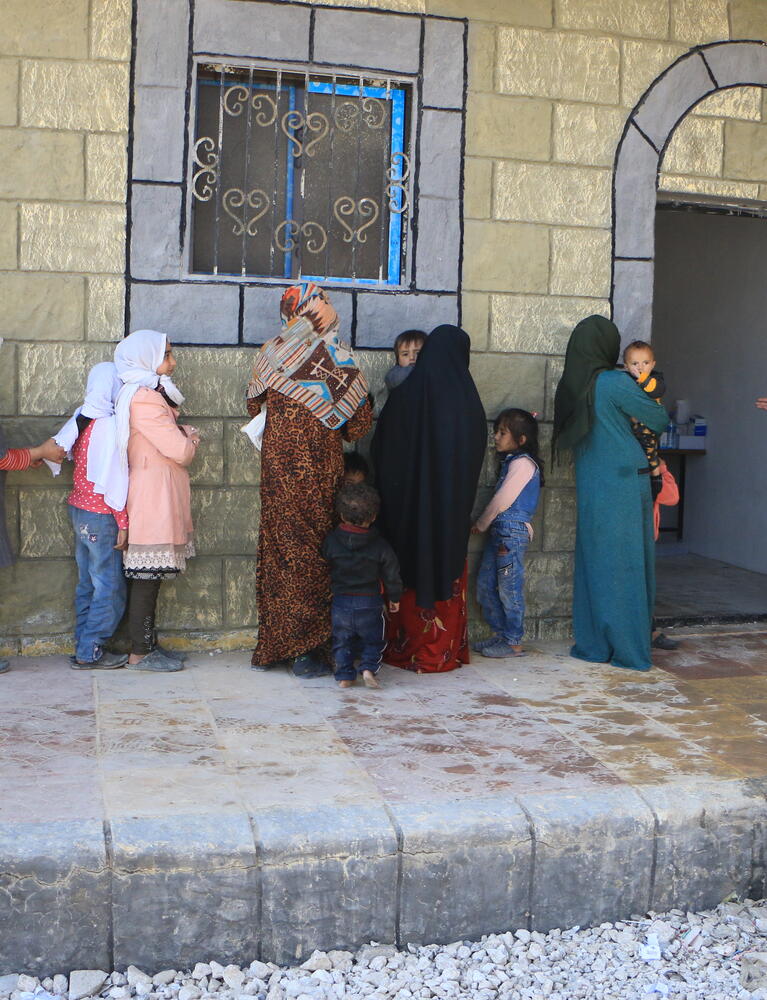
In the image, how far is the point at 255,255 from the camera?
5.51 metres

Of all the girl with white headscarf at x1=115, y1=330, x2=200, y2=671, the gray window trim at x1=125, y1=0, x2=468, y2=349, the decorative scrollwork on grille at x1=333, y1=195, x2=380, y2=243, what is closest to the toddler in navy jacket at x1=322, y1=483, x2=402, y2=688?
the girl with white headscarf at x1=115, y1=330, x2=200, y2=671

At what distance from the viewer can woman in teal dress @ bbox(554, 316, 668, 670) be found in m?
5.40

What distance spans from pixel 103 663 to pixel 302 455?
4.21 ft

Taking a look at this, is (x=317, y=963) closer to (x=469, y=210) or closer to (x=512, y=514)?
(x=512, y=514)

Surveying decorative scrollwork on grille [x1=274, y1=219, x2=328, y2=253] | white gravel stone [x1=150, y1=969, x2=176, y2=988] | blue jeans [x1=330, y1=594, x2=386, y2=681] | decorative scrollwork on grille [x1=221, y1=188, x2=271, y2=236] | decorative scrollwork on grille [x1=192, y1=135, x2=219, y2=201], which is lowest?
white gravel stone [x1=150, y1=969, x2=176, y2=988]

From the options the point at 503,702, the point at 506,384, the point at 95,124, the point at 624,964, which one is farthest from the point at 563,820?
the point at 95,124

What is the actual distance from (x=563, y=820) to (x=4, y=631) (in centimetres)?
290

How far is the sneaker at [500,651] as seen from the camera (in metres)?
5.57

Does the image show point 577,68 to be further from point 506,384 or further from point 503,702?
point 503,702

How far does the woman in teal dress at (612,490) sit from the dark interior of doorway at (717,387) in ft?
5.75

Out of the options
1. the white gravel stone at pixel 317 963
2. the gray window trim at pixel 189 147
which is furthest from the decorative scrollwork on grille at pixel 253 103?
the white gravel stone at pixel 317 963

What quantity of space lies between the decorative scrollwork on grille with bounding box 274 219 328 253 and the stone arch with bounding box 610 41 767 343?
1.50 m

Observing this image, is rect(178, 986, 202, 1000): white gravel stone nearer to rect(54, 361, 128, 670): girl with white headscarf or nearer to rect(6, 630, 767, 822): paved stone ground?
rect(6, 630, 767, 822): paved stone ground

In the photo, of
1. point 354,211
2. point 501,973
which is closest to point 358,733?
point 501,973
